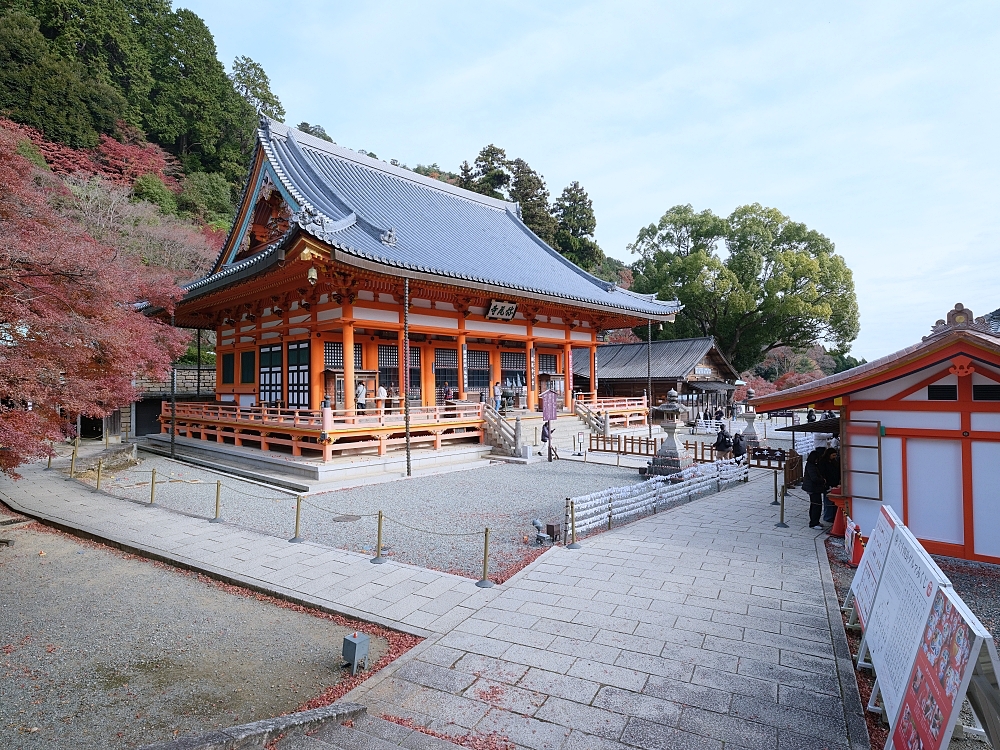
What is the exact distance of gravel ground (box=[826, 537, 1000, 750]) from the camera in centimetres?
414

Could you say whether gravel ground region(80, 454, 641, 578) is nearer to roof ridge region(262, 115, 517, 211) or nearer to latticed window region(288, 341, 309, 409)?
latticed window region(288, 341, 309, 409)

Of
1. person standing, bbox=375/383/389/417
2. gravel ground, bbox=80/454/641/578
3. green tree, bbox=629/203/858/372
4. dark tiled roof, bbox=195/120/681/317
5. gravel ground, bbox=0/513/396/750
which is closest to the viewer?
gravel ground, bbox=0/513/396/750

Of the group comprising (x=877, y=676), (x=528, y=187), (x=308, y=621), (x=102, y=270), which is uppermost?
(x=528, y=187)

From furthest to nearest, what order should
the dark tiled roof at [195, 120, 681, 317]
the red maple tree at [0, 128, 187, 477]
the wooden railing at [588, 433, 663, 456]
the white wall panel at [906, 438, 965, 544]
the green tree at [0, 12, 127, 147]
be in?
the green tree at [0, 12, 127, 147] → the wooden railing at [588, 433, 663, 456] → the dark tiled roof at [195, 120, 681, 317] → the white wall panel at [906, 438, 965, 544] → the red maple tree at [0, 128, 187, 477]

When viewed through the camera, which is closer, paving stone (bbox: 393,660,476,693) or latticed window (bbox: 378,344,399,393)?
paving stone (bbox: 393,660,476,693)

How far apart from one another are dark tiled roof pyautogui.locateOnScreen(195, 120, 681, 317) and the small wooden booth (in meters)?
10.7

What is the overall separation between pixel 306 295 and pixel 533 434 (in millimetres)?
8743

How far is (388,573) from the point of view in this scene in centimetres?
668

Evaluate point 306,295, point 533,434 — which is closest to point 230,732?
point 306,295

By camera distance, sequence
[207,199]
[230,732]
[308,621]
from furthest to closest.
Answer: [207,199] → [308,621] → [230,732]

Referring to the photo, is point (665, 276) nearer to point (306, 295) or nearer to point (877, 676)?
point (306, 295)

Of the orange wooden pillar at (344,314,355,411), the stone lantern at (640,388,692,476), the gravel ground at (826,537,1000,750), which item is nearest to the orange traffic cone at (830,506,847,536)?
the gravel ground at (826,537,1000,750)

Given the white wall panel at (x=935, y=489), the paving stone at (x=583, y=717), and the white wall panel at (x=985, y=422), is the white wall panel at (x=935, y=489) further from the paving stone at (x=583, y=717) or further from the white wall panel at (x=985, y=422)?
the paving stone at (x=583, y=717)

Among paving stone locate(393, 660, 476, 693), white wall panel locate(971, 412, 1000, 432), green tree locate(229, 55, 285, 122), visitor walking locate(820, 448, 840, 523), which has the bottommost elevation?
paving stone locate(393, 660, 476, 693)
